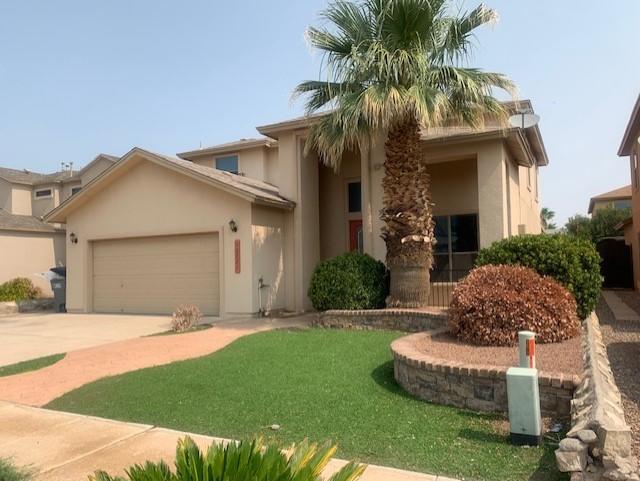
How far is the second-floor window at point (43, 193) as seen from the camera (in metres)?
27.2

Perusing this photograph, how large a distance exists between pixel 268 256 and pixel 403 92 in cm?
637

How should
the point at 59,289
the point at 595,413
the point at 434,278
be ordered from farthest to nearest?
the point at 59,289 → the point at 434,278 → the point at 595,413

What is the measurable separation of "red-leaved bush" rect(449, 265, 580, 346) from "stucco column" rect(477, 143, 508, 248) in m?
4.96

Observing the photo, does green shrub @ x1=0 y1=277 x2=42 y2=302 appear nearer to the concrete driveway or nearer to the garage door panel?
the concrete driveway

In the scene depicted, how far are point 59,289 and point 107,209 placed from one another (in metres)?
4.41

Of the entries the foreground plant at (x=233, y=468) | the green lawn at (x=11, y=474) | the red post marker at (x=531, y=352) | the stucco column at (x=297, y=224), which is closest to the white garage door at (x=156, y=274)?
the stucco column at (x=297, y=224)

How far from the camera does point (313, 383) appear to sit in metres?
6.73

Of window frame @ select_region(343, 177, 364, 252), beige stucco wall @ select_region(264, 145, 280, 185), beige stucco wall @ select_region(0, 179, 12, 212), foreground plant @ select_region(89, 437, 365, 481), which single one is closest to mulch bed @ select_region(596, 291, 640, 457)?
foreground plant @ select_region(89, 437, 365, 481)

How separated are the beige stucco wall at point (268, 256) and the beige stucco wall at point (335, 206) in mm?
2235

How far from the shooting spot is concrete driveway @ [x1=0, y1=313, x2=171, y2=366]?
34.5ft

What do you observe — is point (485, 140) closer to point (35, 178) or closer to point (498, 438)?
point (498, 438)

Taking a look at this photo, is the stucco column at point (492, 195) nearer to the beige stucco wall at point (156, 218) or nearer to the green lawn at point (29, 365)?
the beige stucco wall at point (156, 218)

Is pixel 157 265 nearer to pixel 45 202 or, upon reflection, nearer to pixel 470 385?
pixel 470 385

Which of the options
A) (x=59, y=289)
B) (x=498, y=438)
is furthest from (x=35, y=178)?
(x=498, y=438)
